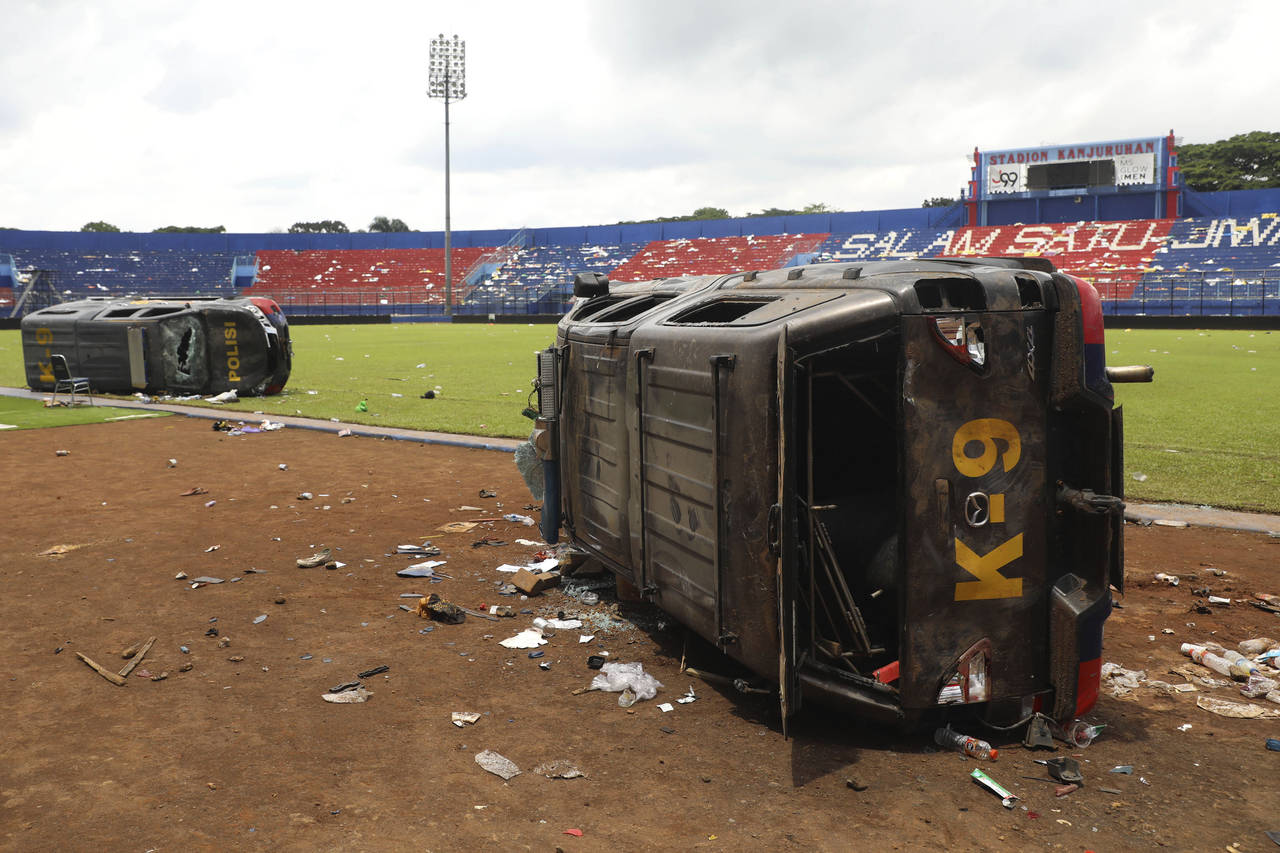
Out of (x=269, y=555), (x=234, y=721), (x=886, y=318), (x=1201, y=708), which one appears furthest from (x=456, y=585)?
(x=1201, y=708)

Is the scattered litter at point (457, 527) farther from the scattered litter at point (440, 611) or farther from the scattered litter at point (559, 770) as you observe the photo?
the scattered litter at point (559, 770)

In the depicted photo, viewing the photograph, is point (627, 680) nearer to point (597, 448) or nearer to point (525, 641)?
point (525, 641)

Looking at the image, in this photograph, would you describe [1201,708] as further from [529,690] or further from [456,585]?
[456,585]

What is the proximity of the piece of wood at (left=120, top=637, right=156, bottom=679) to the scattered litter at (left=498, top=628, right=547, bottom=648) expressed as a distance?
1829mm

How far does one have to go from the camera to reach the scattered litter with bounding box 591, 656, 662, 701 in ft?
14.6

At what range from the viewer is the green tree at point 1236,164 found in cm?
6862

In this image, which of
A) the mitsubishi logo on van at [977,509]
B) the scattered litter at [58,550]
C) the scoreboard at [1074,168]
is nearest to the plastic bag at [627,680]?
the mitsubishi logo on van at [977,509]

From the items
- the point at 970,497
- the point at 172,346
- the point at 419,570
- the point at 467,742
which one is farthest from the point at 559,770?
the point at 172,346

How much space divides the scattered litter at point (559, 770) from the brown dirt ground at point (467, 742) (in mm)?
Result: 44

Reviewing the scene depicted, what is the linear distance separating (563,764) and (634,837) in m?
0.61

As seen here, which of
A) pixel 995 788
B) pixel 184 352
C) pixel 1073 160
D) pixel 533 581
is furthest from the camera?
pixel 1073 160

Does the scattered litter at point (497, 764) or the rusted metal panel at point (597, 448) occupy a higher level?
the rusted metal panel at point (597, 448)

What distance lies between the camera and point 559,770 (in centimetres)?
370

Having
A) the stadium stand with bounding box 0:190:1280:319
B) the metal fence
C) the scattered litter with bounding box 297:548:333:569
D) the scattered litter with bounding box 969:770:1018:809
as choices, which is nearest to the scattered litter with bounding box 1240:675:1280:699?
the scattered litter with bounding box 969:770:1018:809
